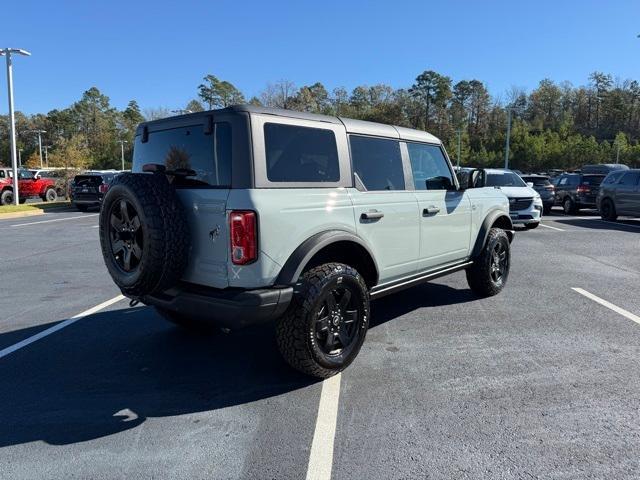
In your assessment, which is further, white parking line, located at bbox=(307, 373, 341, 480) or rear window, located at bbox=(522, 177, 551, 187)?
rear window, located at bbox=(522, 177, 551, 187)

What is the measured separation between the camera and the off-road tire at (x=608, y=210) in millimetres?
16203

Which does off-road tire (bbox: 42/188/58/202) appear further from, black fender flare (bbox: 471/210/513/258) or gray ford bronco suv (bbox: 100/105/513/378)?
black fender flare (bbox: 471/210/513/258)

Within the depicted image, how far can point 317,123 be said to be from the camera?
3.93 m

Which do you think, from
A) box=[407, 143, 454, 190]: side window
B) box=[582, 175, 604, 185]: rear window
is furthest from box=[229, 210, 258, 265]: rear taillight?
box=[582, 175, 604, 185]: rear window

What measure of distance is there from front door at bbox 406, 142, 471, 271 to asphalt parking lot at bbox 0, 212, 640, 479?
0.76 meters

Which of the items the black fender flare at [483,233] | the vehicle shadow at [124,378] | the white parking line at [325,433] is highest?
the black fender flare at [483,233]

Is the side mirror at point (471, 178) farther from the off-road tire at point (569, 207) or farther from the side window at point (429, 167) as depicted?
the off-road tire at point (569, 207)

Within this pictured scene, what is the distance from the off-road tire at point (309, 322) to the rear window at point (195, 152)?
0.93 meters

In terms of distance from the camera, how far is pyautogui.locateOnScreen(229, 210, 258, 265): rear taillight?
323 cm

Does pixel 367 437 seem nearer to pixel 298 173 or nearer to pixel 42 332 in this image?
pixel 298 173

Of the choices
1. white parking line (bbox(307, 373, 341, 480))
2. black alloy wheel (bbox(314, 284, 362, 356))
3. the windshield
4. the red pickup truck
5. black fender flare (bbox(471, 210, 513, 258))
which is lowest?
white parking line (bbox(307, 373, 341, 480))

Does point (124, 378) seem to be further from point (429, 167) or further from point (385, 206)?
point (429, 167)

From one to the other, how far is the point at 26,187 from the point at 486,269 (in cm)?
2615

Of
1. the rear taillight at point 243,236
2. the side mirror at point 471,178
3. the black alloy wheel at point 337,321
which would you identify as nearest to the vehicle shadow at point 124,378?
the black alloy wheel at point 337,321
